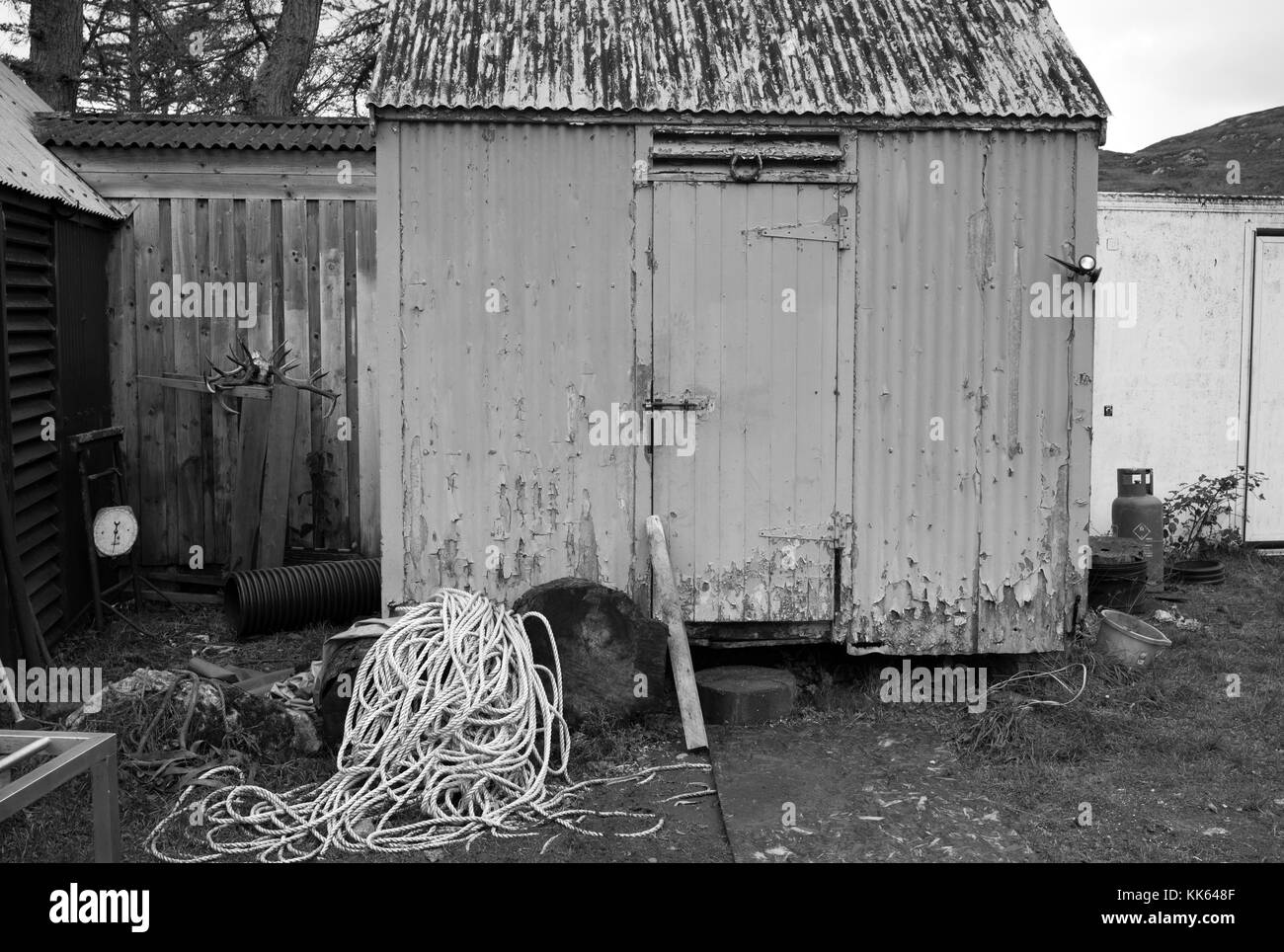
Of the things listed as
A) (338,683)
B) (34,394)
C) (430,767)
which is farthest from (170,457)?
(430,767)

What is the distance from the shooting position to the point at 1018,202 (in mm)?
6824

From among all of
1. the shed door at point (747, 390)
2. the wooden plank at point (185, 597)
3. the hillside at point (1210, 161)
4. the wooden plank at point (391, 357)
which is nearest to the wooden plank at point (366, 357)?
the wooden plank at point (185, 597)

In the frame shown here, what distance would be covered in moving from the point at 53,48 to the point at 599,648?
965cm

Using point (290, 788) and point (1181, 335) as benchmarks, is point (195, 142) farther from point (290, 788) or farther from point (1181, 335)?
point (1181, 335)

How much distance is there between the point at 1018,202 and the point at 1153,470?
16.9 feet

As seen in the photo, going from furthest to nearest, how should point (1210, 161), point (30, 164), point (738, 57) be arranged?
point (1210, 161), point (30, 164), point (738, 57)

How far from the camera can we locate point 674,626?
6656 mm

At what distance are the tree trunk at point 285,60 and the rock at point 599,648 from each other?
32.5 ft

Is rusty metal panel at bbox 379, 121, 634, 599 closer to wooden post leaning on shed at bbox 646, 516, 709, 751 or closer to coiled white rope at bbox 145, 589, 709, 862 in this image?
wooden post leaning on shed at bbox 646, 516, 709, 751

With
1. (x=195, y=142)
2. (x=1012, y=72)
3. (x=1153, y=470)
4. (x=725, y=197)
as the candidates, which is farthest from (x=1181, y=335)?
(x=195, y=142)

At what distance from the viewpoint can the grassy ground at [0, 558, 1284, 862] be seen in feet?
16.8

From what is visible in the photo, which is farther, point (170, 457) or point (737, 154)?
point (170, 457)

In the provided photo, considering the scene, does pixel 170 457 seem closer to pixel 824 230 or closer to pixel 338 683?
pixel 338 683

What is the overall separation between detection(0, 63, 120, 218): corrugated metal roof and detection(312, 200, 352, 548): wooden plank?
1.56m
